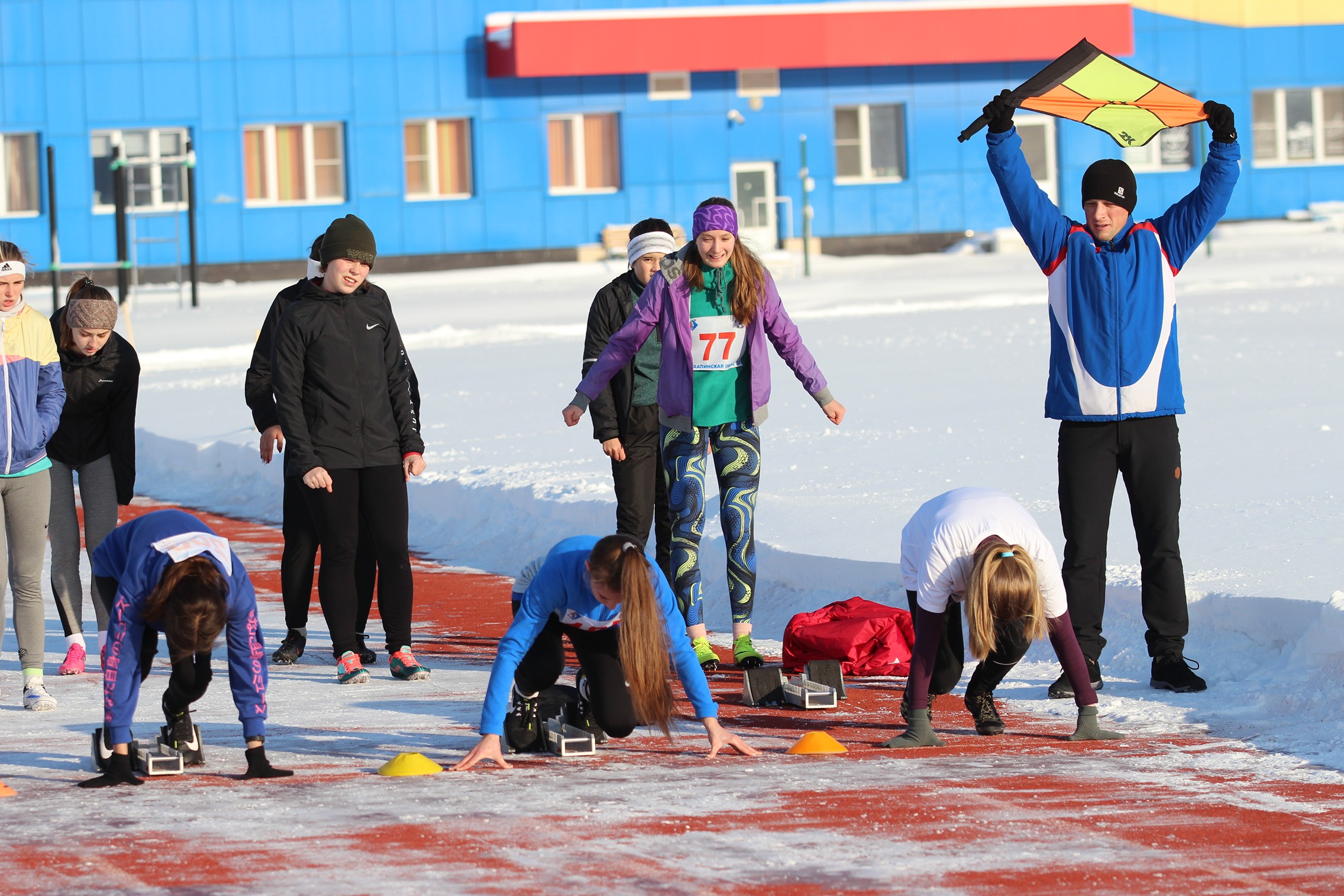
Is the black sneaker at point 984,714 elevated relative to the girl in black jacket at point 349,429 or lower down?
lower down

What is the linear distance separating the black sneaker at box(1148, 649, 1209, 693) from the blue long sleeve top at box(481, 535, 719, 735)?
194cm

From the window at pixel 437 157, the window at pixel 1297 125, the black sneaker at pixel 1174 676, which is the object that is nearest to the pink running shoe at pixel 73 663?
the black sneaker at pixel 1174 676

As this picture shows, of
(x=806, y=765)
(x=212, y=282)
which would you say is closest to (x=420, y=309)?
(x=212, y=282)

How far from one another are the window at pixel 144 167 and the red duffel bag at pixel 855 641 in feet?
100

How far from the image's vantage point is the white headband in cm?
759

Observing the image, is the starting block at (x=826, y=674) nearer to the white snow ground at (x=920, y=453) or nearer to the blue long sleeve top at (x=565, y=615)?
the white snow ground at (x=920, y=453)

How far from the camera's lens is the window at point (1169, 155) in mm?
40844

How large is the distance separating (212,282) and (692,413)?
31.3 meters

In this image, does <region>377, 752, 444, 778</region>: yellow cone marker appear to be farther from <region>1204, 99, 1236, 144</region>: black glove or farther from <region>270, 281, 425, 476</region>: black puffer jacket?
<region>1204, 99, 1236, 144</region>: black glove

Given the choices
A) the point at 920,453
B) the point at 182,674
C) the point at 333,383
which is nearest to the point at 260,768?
the point at 182,674

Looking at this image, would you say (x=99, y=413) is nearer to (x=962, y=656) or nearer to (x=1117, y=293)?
(x=962, y=656)

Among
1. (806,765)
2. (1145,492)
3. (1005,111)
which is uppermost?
(1005,111)

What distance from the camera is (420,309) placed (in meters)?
28.3

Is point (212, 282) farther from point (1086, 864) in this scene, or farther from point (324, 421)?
point (1086, 864)
